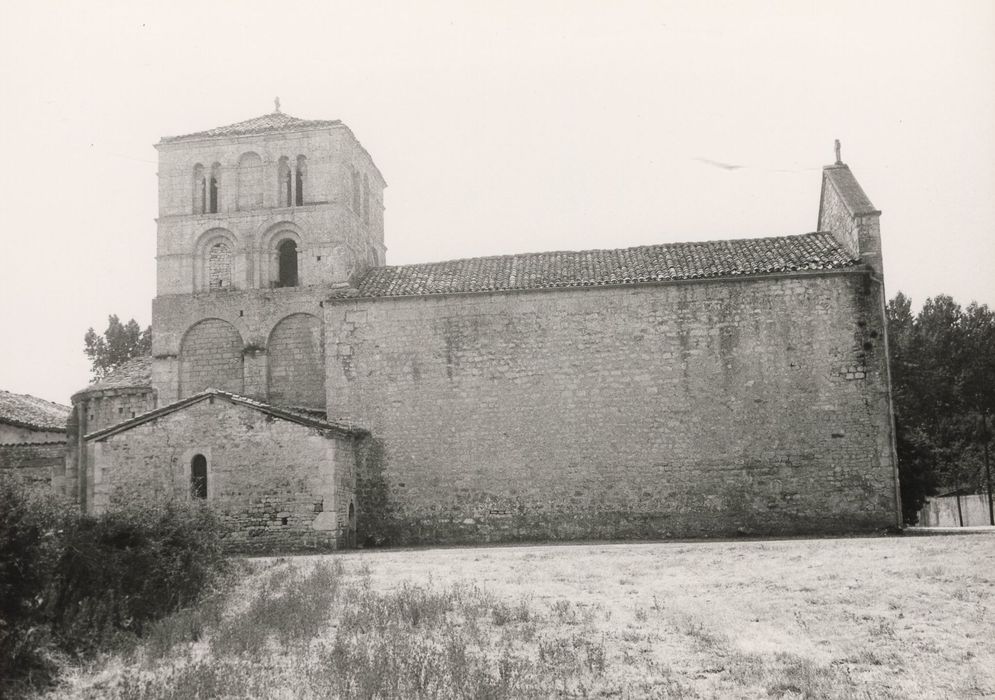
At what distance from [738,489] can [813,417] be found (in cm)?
241

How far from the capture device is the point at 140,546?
12.1 m

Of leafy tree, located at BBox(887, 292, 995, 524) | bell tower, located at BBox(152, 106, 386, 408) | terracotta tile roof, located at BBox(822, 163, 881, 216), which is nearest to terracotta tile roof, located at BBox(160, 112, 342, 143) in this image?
bell tower, located at BBox(152, 106, 386, 408)

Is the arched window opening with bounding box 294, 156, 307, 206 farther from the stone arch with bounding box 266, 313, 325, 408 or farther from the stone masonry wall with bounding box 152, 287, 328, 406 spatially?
the stone arch with bounding box 266, 313, 325, 408

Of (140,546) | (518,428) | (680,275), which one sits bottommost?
(140,546)

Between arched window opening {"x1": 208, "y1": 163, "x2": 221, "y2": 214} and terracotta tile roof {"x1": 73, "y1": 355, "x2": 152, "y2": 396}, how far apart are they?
5.14 m

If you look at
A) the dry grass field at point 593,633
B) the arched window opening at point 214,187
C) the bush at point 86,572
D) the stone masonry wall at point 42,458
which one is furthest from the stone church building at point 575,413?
the bush at point 86,572

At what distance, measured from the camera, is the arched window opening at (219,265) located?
85.4ft

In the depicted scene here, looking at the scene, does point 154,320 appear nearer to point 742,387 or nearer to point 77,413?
point 77,413

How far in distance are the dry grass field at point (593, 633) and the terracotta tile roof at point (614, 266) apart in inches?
329

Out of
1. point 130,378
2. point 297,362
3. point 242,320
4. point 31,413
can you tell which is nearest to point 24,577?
point 297,362

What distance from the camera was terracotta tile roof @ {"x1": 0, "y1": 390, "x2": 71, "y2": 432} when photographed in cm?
2886

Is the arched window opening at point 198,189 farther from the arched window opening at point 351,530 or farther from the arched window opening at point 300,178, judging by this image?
the arched window opening at point 351,530

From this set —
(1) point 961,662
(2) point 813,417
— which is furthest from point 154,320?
(1) point 961,662

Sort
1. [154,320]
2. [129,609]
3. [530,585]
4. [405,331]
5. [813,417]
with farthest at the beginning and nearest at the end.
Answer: [154,320]
[405,331]
[813,417]
[530,585]
[129,609]
